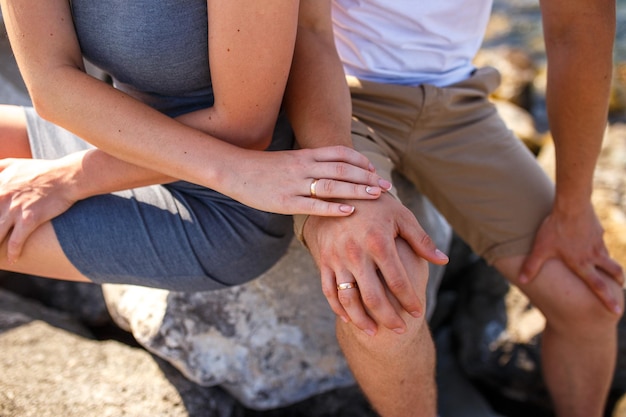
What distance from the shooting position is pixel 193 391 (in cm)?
224

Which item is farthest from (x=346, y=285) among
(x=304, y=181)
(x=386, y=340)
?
(x=304, y=181)

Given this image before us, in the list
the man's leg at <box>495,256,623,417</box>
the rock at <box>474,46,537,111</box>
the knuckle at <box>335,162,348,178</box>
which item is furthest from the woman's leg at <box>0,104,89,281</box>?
the rock at <box>474,46,537,111</box>

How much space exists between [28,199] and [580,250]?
5.61 ft

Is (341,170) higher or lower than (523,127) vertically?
higher

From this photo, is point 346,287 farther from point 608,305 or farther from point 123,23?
point 608,305

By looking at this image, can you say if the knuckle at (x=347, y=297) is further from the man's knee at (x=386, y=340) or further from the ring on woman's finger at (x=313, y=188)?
the ring on woman's finger at (x=313, y=188)

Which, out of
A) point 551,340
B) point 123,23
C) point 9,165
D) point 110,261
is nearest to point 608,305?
point 551,340

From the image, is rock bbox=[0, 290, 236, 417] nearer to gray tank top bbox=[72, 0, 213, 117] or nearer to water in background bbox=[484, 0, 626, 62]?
gray tank top bbox=[72, 0, 213, 117]

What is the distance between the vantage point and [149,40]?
5.56ft

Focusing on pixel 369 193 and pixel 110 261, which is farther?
pixel 110 261

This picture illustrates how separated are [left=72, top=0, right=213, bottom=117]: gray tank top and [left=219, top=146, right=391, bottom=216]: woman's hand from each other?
0.99ft

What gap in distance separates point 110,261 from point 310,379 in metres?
0.83

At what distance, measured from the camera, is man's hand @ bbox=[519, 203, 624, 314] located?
216 centimetres

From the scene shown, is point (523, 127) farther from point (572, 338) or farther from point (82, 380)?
point (82, 380)
